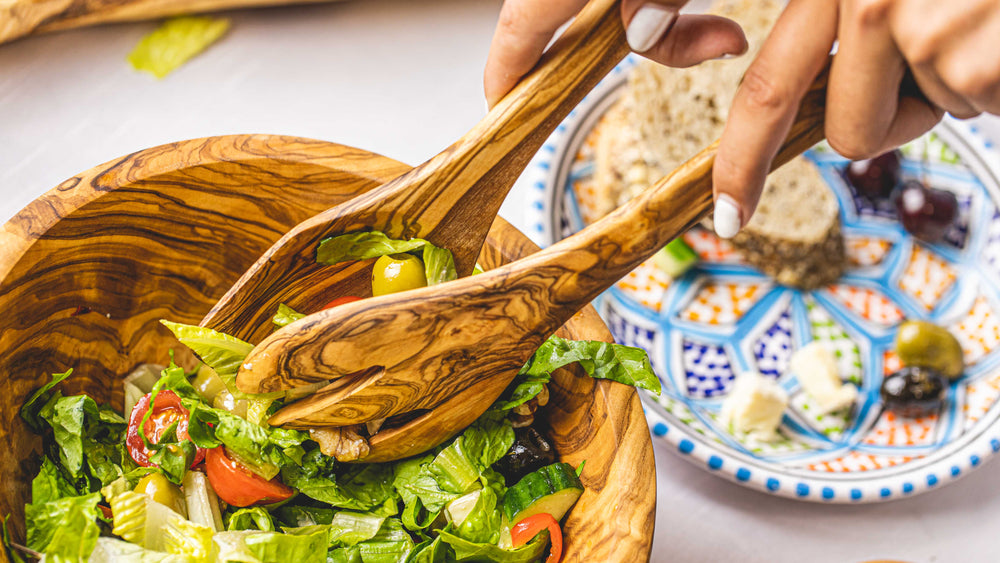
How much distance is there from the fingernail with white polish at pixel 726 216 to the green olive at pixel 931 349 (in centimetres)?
116

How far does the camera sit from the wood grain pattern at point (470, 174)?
1366mm

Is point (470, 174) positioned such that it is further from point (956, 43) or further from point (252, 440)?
point (956, 43)

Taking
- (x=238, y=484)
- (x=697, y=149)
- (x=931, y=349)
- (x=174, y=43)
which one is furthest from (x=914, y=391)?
(x=174, y=43)

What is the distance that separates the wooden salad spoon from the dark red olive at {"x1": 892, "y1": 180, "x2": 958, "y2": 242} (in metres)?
1.24

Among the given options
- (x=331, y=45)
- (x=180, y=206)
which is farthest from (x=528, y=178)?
(x=180, y=206)

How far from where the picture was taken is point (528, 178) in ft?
7.73

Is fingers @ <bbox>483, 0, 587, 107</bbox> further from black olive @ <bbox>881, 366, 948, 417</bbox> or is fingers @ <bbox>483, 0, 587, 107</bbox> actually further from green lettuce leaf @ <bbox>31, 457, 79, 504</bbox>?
black olive @ <bbox>881, 366, 948, 417</bbox>

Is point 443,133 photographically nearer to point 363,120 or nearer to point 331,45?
point 363,120

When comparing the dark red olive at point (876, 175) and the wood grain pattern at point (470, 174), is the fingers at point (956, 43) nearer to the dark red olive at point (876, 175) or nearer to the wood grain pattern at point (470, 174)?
the wood grain pattern at point (470, 174)

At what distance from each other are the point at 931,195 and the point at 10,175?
8.29 ft

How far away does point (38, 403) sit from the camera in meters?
1.42

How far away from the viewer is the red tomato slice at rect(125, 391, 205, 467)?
1463 millimetres

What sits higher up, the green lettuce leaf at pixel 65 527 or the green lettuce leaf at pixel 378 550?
the green lettuce leaf at pixel 65 527

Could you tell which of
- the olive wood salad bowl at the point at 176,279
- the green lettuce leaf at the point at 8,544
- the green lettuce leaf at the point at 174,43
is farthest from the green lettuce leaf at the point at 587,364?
the green lettuce leaf at the point at 174,43
